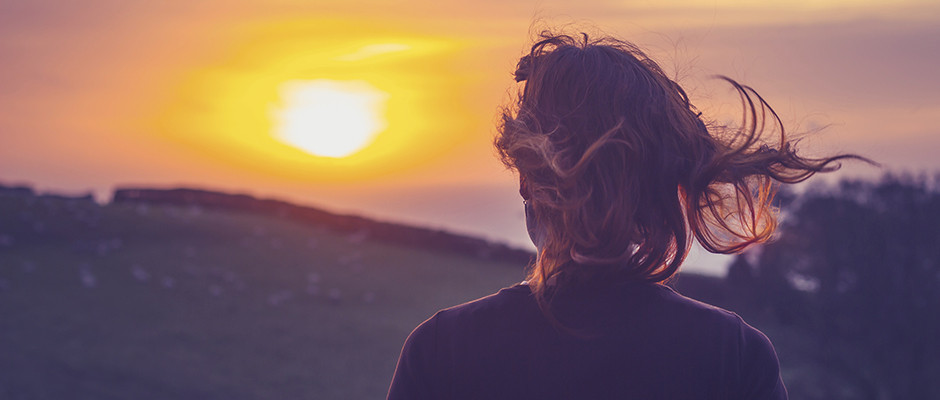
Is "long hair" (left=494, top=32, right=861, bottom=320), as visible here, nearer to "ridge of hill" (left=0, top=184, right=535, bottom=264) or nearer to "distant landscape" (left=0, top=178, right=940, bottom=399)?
"distant landscape" (left=0, top=178, right=940, bottom=399)

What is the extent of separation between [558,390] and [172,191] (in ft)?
48.3

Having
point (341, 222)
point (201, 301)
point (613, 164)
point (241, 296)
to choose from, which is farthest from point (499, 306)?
point (341, 222)

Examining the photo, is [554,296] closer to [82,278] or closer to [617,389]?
[617,389]

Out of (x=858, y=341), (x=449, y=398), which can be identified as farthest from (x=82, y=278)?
(x=858, y=341)

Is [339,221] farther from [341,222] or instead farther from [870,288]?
[870,288]

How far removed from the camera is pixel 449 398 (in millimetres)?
1652

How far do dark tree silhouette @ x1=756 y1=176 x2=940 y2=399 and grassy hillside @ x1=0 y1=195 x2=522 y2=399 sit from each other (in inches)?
237

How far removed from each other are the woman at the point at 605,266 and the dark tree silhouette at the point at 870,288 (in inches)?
545

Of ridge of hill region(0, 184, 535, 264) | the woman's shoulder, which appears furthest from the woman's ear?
ridge of hill region(0, 184, 535, 264)

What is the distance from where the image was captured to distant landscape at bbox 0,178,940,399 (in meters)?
8.83

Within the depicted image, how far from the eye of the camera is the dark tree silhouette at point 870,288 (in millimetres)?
13414

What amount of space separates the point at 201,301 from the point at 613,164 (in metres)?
10.1

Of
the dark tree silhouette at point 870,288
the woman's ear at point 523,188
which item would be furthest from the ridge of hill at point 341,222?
the woman's ear at point 523,188

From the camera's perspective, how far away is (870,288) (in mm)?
13648
